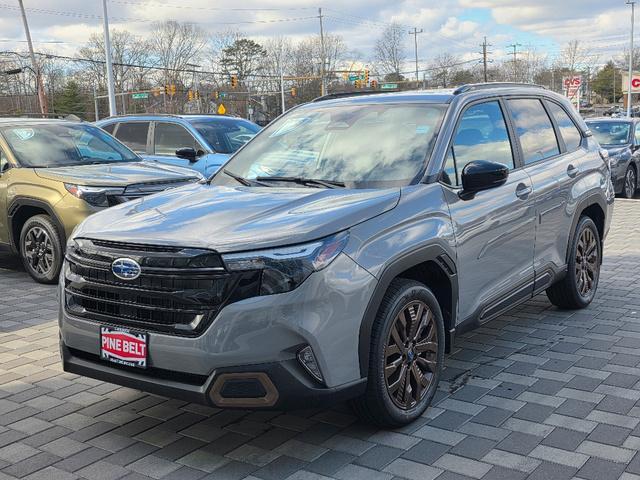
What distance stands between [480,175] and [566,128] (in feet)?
7.38

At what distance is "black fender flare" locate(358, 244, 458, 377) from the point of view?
11.3ft

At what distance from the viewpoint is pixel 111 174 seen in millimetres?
7672

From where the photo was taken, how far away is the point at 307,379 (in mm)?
3250

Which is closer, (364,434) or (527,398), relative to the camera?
(364,434)

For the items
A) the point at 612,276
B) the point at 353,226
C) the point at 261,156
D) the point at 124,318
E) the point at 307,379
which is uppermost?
the point at 261,156

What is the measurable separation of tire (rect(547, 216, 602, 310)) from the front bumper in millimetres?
3067

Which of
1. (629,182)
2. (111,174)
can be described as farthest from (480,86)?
(629,182)

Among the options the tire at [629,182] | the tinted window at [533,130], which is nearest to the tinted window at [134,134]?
the tinted window at [533,130]

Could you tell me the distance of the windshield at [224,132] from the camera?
11221 millimetres

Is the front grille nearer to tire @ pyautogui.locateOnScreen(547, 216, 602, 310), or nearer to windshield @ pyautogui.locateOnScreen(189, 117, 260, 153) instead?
tire @ pyautogui.locateOnScreen(547, 216, 602, 310)

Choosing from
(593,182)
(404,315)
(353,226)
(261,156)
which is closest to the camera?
(353,226)

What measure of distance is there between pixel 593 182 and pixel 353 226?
137 inches

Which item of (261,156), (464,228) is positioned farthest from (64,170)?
(464,228)

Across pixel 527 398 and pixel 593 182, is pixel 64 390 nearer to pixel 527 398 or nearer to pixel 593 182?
pixel 527 398
